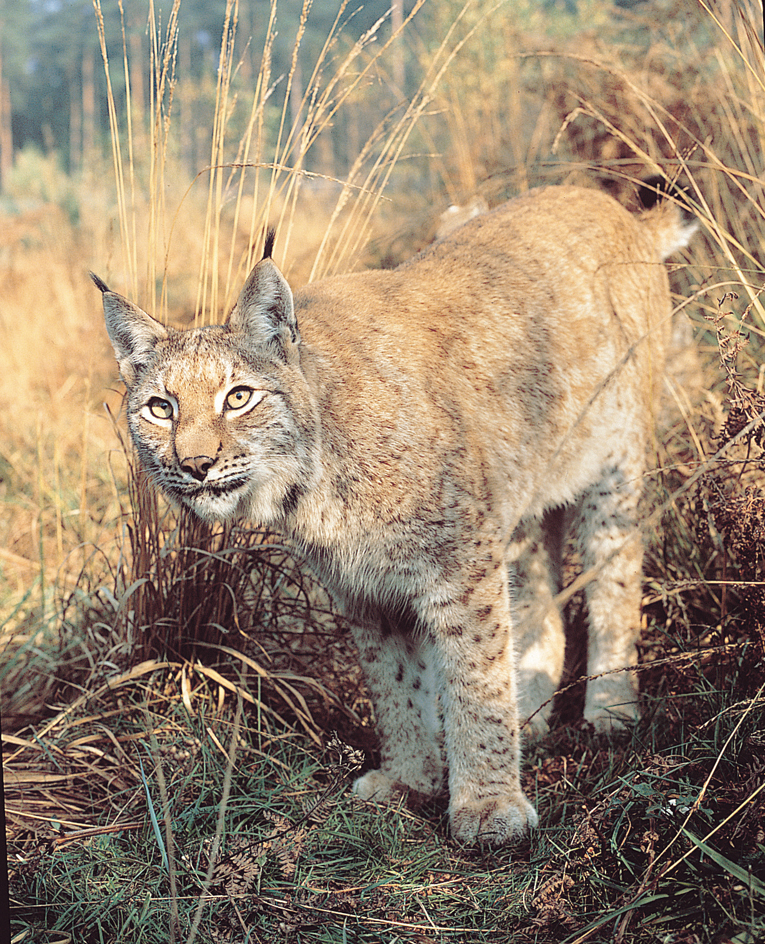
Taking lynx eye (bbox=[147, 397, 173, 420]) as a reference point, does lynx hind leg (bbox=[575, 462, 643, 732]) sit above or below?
below

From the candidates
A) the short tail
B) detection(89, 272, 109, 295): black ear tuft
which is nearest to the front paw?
detection(89, 272, 109, 295): black ear tuft

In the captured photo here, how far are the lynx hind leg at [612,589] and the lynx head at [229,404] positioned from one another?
131 cm

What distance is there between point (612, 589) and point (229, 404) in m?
1.63

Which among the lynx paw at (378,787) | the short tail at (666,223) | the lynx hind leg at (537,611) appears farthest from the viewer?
the short tail at (666,223)

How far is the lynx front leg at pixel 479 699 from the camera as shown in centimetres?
258

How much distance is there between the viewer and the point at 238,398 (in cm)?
238

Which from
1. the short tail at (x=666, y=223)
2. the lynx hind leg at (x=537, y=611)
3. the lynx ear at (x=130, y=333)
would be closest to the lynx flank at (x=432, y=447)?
the lynx ear at (x=130, y=333)

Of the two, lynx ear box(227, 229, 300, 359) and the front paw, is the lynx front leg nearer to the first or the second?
the front paw

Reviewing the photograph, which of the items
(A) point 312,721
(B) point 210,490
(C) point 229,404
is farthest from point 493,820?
(C) point 229,404

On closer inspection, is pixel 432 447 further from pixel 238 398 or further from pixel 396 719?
pixel 396 719

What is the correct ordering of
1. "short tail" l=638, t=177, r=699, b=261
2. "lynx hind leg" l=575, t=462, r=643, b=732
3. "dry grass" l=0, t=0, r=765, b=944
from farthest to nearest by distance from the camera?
"short tail" l=638, t=177, r=699, b=261
"lynx hind leg" l=575, t=462, r=643, b=732
"dry grass" l=0, t=0, r=765, b=944

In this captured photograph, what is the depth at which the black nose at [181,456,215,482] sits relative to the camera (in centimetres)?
222

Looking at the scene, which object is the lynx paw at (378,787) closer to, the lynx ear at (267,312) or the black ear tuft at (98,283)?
the lynx ear at (267,312)

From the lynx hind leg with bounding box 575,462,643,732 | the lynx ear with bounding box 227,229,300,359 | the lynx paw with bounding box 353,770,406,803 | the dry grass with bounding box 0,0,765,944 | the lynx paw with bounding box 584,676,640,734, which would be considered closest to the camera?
the dry grass with bounding box 0,0,765,944
